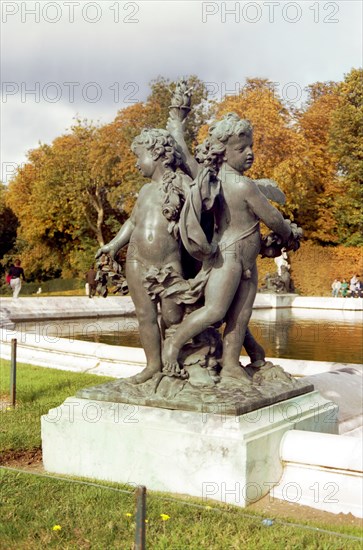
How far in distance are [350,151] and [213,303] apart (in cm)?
3281

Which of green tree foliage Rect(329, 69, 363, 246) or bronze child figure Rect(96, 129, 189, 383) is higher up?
green tree foliage Rect(329, 69, 363, 246)

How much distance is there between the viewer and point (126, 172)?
3912cm

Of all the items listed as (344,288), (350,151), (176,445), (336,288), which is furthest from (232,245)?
(350,151)

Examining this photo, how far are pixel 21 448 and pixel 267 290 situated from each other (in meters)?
22.7

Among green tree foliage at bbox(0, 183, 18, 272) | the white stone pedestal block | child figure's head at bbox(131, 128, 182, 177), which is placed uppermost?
green tree foliage at bbox(0, 183, 18, 272)

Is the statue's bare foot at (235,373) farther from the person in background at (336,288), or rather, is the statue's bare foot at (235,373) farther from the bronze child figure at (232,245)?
the person in background at (336,288)

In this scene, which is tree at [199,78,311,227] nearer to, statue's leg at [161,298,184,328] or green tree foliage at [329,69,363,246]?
green tree foliage at [329,69,363,246]

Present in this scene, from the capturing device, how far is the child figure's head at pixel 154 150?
5312 mm

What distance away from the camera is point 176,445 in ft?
14.9

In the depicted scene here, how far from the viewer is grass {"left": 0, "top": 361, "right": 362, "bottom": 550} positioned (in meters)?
3.62

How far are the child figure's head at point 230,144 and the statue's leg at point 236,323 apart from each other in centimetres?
82

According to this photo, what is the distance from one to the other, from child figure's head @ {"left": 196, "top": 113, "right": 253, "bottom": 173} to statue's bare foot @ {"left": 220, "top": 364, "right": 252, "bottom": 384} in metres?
1.48

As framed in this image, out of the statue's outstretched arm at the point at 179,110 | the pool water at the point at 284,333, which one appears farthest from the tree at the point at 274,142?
the statue's outstretched arm at the point at 179,110

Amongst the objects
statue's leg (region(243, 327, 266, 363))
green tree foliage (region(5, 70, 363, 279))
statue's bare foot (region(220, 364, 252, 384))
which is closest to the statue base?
statue's bare foot (region(220, 364, 252, 384))
